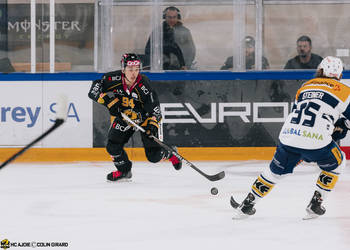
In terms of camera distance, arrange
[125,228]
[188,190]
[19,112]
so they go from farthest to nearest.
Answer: [19,112] < [188,190] < [125,228]

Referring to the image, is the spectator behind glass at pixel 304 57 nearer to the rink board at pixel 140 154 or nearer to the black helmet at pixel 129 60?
the rink board at pixel 140 154

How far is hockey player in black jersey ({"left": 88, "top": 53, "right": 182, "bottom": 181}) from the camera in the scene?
5340 mm

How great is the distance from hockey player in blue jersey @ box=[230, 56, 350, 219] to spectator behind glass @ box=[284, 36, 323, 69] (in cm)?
306

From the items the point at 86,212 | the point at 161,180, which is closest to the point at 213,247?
the point at 86,212

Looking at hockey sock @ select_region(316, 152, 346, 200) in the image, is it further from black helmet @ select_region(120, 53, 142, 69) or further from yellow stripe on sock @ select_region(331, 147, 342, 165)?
black helmet @ select_region(120, 53, 142, 69)

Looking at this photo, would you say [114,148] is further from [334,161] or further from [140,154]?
[334,161]

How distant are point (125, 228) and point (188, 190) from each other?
145cm

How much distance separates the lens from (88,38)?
6977 mm

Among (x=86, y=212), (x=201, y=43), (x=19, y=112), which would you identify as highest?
(x=201, y=43)

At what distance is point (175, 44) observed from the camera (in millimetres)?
6996

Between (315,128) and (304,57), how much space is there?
333 cm

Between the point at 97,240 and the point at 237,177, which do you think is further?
the point at 237,177

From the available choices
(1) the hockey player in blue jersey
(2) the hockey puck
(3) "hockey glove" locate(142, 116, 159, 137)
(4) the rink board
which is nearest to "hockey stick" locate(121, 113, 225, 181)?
(3) "hockey glove" locate(142, 116, 159, 137)

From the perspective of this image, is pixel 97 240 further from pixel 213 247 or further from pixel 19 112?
pixel 19 112
